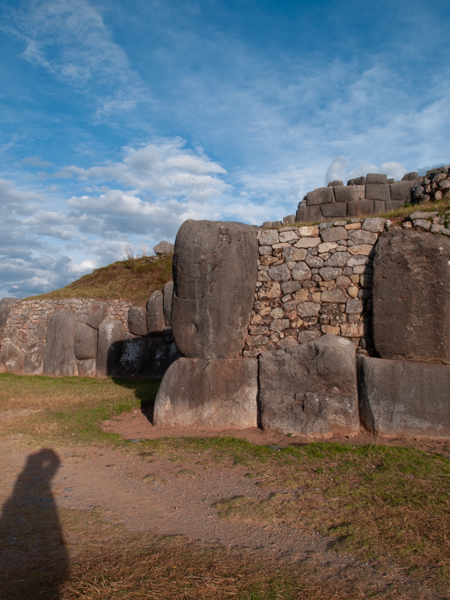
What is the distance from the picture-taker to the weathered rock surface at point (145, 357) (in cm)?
1341

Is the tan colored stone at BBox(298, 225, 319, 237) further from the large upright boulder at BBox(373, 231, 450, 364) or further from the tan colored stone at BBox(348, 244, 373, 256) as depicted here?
the large upright boulder at BBox(373, 231, 450, 364)

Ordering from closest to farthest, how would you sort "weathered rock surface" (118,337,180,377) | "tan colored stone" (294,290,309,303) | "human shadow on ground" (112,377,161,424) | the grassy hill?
1. "tan colored stone" (294,290,309,303)
2. "human shadow on ground" (112,377,161,424)
3. "weathered rock surface" (118,337,180,377)
4. the grassy hill

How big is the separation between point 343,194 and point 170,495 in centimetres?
938

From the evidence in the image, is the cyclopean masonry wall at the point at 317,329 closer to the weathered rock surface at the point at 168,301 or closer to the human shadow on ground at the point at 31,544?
the human shadow on ground at the point at 31,544

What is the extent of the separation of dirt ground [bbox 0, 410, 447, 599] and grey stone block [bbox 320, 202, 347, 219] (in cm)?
712

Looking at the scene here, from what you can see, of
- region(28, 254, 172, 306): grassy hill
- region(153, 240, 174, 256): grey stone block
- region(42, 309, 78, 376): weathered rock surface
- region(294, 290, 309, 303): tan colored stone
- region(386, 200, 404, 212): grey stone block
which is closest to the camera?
region(294, 290, 309, 303): tan colored stone

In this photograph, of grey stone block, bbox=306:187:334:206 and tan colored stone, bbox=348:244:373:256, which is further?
grey stone block, bbox=306:187:334:206

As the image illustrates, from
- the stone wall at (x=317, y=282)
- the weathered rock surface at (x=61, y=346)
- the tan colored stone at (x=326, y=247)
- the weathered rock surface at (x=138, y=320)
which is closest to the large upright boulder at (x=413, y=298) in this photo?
the stone wall at (x=317, y=282)

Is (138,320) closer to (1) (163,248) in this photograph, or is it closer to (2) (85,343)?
(2) (85,343)

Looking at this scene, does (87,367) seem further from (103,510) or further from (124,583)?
(124,583)

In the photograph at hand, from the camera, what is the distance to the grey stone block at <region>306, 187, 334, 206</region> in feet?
37.9

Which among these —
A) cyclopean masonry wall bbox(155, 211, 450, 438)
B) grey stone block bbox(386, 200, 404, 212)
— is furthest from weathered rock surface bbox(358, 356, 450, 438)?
grey stone block bbox(386, 200, 404, 212)

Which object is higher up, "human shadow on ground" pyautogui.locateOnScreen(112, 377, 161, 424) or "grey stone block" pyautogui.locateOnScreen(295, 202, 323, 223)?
"grey stone block" pyautogui.locateOnScreen(295, 202, 323, 223)

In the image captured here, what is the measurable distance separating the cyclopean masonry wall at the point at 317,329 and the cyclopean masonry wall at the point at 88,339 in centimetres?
630
